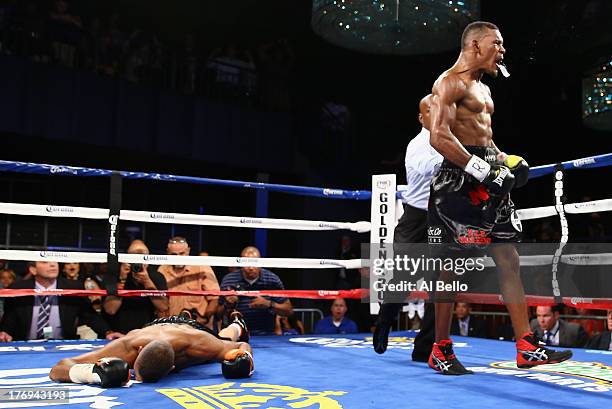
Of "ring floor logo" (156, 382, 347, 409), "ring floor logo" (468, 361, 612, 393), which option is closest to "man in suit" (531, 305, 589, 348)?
"ring floor logo" (468, 361, 612, 393)

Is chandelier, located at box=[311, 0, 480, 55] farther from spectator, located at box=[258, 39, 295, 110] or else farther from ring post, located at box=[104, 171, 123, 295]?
spectator, located at box=[258, 39, 295, 110]

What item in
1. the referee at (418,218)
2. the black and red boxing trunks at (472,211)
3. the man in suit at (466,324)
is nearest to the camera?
the black and red boxing trunks at (472,211)

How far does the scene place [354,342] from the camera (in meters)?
3.29

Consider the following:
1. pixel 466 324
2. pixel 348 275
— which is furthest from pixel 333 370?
pixel 348 275

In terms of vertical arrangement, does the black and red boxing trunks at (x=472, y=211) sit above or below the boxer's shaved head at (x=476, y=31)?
below

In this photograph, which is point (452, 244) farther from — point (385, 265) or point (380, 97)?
point (380, 97)

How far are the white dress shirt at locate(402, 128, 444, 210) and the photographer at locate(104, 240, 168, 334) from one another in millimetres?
1640

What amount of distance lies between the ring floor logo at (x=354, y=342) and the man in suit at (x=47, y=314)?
104 centimetres

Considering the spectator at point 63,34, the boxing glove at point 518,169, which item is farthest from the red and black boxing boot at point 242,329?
the spectator at point 63,34

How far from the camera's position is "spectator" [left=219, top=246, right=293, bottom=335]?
3758 millimetres

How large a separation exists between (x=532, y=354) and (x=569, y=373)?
265 millimetres

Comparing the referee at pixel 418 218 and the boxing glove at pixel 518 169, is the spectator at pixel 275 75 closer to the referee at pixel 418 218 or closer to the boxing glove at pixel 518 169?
the referee at pixel 418 218

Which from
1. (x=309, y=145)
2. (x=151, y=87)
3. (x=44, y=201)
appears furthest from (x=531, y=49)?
(x=44, y=201)

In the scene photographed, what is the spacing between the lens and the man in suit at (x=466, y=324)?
395 cm
